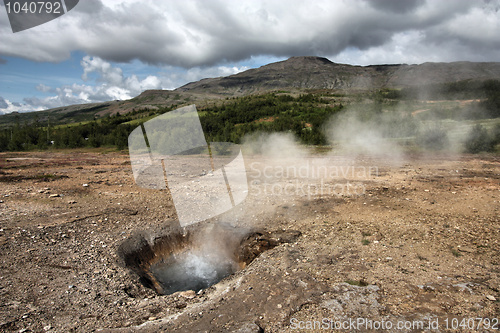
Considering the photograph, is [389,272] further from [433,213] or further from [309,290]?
[433,213]

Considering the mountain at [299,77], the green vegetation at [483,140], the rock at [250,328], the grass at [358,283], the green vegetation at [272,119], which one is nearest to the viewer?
the rock at [250,328]

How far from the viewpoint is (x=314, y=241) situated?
4695mm

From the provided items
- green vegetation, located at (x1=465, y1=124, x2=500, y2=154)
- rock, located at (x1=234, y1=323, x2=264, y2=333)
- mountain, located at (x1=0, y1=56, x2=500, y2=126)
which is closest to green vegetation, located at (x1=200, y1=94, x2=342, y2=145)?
green vegetation, located at (x1=465, y1=124, x2=500, y2=154)

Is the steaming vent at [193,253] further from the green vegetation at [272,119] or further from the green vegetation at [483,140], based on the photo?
the green vegetation at [272,119]

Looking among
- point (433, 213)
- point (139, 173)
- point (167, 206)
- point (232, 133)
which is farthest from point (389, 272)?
point (232, 133)

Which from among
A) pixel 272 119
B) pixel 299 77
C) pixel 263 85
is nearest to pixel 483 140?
pixel 272 119

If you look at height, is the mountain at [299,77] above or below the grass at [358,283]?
above

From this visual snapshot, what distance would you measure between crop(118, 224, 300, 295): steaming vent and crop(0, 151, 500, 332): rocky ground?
0.30 meters

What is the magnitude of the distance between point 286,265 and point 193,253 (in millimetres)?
2209

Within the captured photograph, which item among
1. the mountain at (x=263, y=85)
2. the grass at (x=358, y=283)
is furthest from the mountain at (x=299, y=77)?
the grass at (x=358, y=283)

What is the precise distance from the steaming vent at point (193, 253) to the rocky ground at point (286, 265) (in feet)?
0.98

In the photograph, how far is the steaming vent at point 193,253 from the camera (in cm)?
453

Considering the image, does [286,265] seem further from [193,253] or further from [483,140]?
[483,140]

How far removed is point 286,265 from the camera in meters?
3.95
